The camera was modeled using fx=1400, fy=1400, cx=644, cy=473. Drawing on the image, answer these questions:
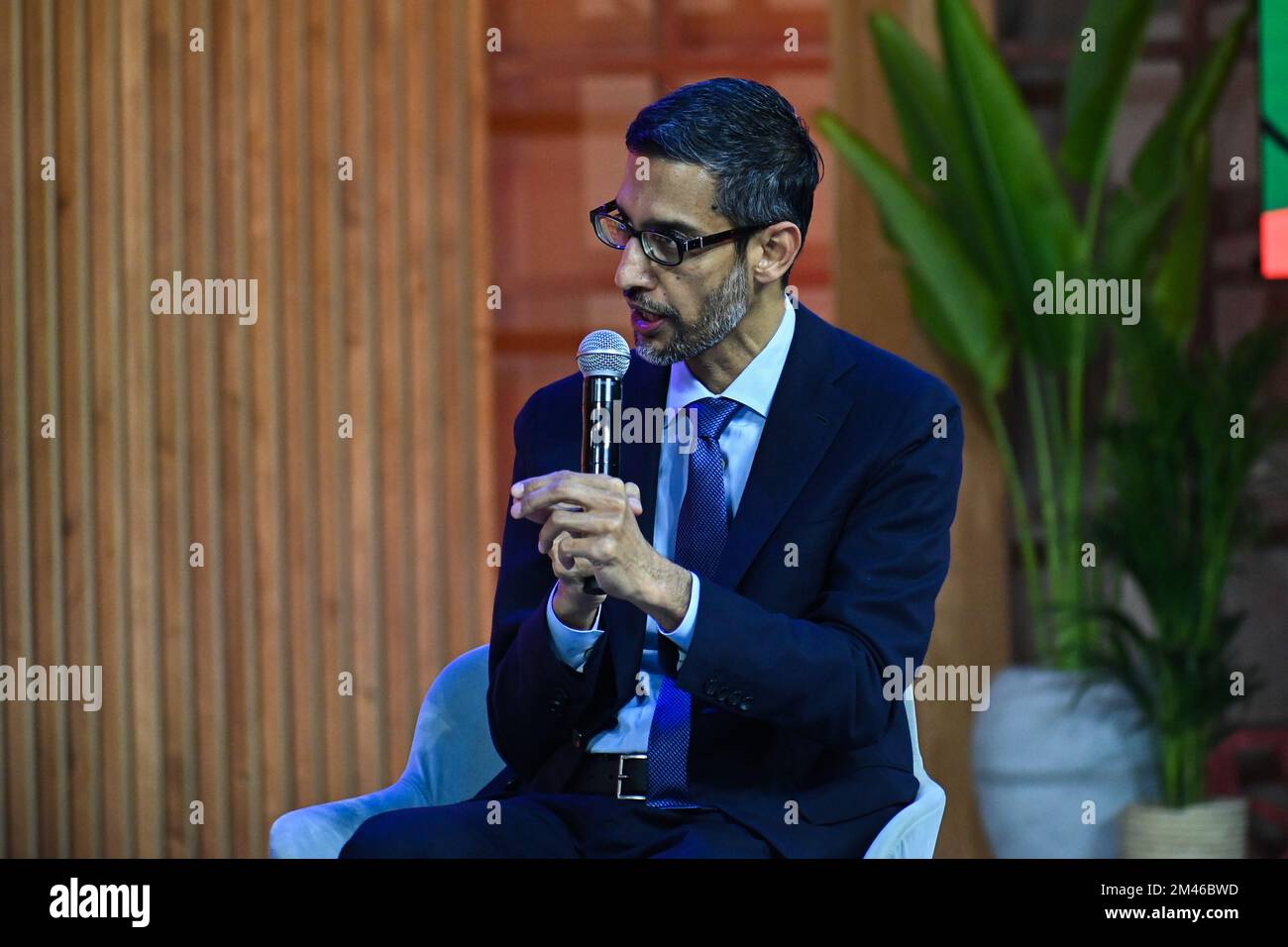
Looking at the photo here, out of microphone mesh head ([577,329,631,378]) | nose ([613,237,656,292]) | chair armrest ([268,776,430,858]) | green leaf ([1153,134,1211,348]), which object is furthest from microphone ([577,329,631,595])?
green leaf ([1153,134,1211,348])

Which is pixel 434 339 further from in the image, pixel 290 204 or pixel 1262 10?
pixel 1262 10

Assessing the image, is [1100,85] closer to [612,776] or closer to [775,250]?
[775,250]

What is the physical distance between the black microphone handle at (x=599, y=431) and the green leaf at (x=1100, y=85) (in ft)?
7.12

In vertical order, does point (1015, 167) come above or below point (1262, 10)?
below

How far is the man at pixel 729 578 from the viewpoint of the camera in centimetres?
139

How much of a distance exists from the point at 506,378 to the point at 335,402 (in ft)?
1.45

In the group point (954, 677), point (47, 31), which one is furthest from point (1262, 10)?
point (47, 31)

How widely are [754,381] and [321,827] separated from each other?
0.70 metres

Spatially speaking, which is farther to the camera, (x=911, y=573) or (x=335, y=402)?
(x=335, y=402)

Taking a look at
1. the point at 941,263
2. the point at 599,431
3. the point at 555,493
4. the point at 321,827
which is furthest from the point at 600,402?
the point at 941,263

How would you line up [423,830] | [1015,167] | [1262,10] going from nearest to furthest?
[423,830] → [1015,167] → [1262,10]

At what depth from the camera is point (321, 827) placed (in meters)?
1.59

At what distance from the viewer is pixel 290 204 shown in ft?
10.9

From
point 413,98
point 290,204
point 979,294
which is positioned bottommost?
point 979,294
